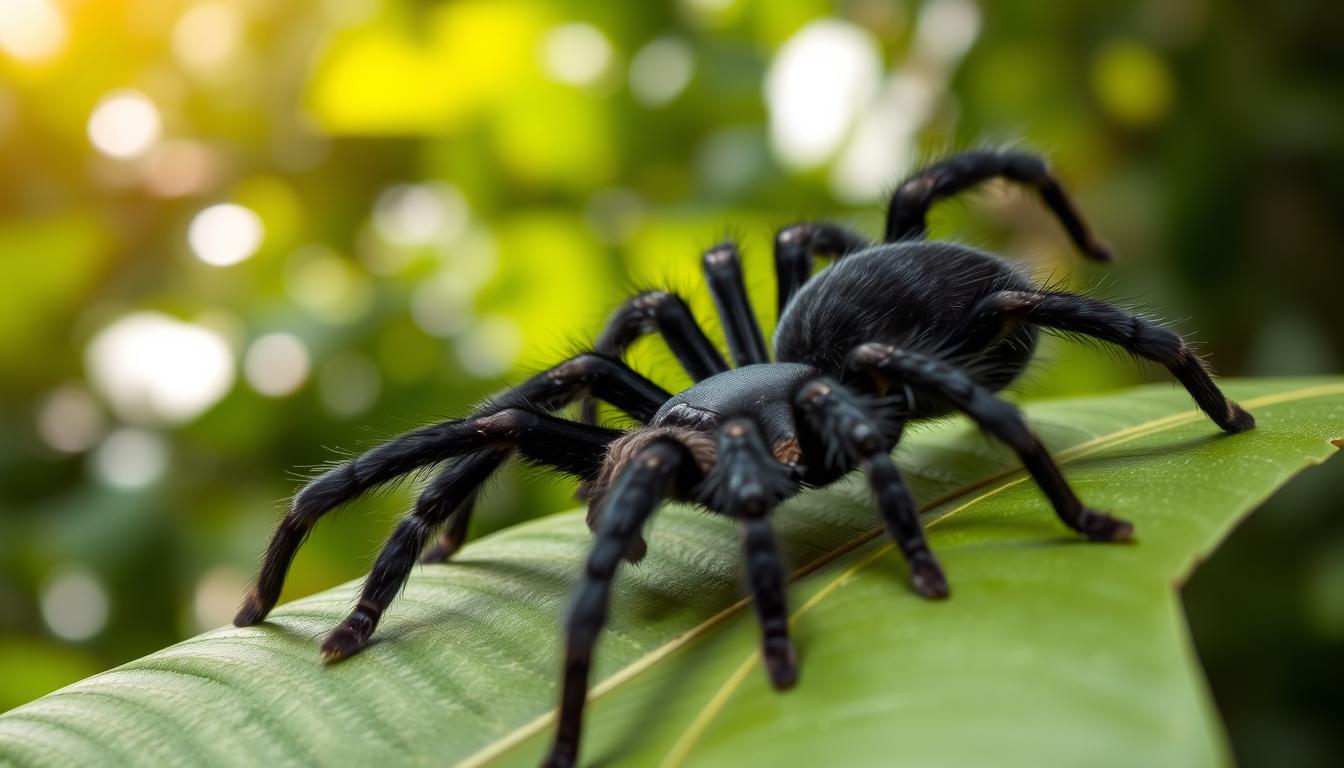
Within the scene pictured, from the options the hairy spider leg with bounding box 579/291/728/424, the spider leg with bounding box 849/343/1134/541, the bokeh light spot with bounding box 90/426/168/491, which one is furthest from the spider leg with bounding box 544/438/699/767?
the bokeh light spot with bounding box 90/426/168/491

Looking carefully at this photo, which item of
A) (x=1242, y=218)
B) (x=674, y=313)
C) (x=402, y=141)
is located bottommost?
(x=1242, y=218)

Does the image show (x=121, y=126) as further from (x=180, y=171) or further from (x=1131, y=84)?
(x=1131, y=84)

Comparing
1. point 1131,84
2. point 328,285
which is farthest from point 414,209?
point 1131,84

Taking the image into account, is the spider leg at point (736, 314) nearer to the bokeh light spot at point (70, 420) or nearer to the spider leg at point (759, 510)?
the spider leg at point (759, 510)

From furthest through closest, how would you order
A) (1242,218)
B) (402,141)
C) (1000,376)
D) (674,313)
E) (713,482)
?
(402,141)
(1242,218)
(674,313)
(1000,376)
(713,482)

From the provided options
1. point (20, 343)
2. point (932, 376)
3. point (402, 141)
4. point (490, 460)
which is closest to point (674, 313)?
point (490, 460)

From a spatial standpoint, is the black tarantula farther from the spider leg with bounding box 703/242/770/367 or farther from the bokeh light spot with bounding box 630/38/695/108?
the bokeh light spot with bounding box 630/38/695/108

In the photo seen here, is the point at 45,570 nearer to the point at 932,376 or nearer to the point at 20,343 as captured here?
the point at 20,343
